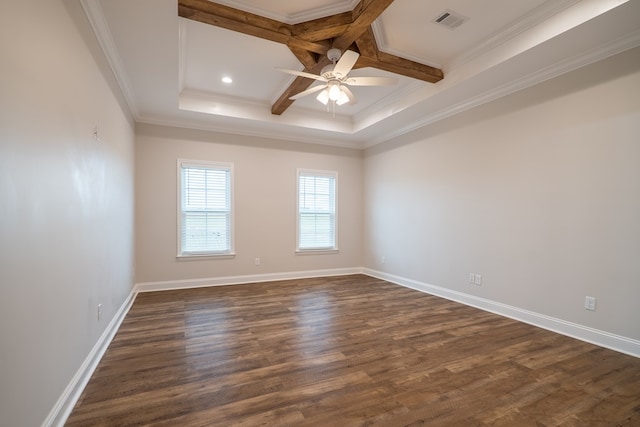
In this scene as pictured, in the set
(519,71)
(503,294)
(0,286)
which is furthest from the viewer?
(503,294)

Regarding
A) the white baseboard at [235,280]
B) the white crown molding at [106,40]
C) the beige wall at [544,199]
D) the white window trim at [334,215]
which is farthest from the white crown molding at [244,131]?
the white baseboard at [235,280]

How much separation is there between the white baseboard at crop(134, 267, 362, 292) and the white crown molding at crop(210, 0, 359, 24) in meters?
4.02

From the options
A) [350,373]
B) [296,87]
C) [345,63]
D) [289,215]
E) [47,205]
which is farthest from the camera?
[289,215]

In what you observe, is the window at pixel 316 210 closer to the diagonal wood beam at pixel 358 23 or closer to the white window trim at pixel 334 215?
the white window trim at pixel 334 215

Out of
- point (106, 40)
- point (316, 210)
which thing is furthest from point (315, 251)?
point (106, 40)

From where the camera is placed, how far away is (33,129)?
4.72ft

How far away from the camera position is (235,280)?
5285mm

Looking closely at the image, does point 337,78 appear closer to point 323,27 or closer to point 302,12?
point 323,27

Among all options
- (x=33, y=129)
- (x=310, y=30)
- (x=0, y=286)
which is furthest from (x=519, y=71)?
(x=0, y=286)

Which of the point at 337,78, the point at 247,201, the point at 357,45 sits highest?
the point at 357,45

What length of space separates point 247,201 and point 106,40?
3134mm

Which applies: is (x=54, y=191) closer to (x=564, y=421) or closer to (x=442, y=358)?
(x=442, y=358)

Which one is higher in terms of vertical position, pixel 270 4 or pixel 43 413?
pixel 270 4

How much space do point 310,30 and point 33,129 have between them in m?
2.31
